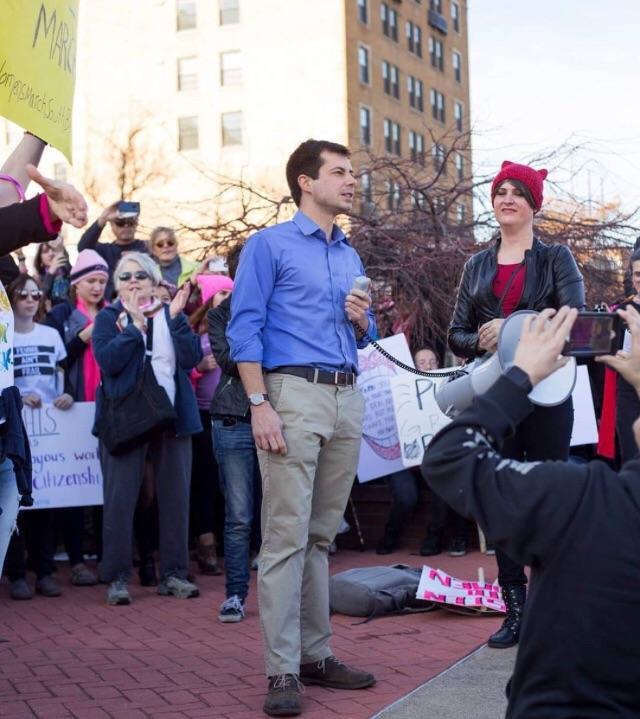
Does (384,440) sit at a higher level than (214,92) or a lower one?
lower

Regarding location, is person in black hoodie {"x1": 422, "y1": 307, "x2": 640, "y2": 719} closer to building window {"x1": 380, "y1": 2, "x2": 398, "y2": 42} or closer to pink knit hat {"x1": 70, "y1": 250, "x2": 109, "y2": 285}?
pink knit hat {"x1": 70, "y1": 250, "x2": 109, "y2": 285}

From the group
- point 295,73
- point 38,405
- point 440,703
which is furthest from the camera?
point 295,73

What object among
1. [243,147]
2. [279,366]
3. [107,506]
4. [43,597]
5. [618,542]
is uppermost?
A: [243,147]

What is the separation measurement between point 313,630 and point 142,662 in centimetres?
110

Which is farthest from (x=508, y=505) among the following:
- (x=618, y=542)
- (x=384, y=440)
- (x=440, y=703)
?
(x=384, y=440)

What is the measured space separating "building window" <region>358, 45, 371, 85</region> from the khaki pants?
53987mm

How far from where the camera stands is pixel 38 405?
28.3 ft

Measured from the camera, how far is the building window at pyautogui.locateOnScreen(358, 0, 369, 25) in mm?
58594

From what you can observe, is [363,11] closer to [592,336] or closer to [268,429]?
[268,429]

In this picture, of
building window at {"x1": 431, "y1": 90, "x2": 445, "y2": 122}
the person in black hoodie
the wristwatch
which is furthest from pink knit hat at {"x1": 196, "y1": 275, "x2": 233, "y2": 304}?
building window at {"x1": 431, "y1": 90, "x2": 445, "y2": 122}

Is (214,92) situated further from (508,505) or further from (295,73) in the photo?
(508,505)

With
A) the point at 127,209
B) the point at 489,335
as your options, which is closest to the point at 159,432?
the point at 127,209

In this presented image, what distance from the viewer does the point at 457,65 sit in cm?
7100

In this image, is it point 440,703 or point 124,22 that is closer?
point 440,703
